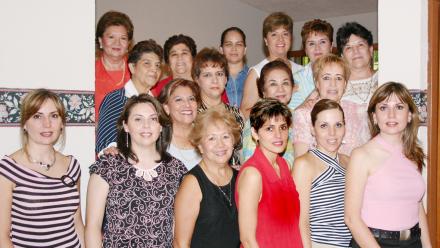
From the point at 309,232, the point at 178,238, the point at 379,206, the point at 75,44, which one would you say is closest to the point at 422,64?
the point at 379,206

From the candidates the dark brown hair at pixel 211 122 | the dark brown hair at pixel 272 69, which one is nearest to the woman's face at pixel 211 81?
the dark brown hair at pixel 272 69

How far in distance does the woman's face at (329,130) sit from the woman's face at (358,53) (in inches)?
33.2

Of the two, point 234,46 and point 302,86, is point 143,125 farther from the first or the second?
point 234,46

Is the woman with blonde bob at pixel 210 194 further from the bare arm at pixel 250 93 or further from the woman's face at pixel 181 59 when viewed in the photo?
the woman's face at pixel 181 59

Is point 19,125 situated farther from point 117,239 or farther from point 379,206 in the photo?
point 379,206

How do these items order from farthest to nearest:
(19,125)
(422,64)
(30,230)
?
(422,64), (19,125), (30,230)

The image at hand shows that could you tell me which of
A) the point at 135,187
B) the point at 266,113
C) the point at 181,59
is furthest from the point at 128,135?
the point at 181,59

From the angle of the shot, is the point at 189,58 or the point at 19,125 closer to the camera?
the point at 19,125

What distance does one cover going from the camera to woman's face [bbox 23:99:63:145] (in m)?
2.42

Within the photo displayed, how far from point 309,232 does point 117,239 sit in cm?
101

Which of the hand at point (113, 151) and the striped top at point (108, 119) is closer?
the hand at point (113, 151)

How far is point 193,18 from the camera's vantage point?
7145 millimetres

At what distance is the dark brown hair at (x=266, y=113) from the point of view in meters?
2.56

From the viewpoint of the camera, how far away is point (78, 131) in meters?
2.94
